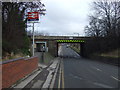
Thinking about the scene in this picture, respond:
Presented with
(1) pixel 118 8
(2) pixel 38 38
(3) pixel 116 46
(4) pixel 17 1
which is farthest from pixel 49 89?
(2) pixel 38 38

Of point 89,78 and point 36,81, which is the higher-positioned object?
point 36,81

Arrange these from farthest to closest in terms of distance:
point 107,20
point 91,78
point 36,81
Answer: point 107,20
point 91,78
point 36,81

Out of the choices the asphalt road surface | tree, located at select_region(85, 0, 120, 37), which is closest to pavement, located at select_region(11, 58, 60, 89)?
the asphalt road surface

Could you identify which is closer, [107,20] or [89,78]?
[89,78]

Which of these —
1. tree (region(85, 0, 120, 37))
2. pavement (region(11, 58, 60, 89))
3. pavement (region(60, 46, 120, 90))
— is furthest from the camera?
tree (region(85, 0, 120, 37))

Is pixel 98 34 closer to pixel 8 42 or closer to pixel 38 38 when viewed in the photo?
pixel 38 38

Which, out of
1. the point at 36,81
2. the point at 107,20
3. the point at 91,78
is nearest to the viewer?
the point at 36,81

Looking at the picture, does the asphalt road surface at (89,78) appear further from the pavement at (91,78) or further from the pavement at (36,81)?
the pavement at (36,81)

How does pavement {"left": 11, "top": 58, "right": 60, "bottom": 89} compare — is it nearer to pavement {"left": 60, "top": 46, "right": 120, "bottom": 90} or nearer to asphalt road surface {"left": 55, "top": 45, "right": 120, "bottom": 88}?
asphalt road surface {"left": 55, "top": 45, "right": 120, "bottom": 88}

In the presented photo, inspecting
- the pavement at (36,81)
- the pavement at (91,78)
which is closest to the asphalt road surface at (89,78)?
the pavement at (91,78)

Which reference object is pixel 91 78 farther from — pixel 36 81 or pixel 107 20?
pixel 107 20

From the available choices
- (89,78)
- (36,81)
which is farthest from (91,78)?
(36,81)

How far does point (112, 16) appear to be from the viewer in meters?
53.9

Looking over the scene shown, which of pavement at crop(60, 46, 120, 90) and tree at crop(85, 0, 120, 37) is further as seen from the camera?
tree at crop(85, 0, 120, 37)
